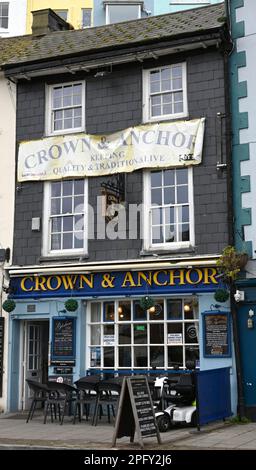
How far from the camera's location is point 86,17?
34.2m

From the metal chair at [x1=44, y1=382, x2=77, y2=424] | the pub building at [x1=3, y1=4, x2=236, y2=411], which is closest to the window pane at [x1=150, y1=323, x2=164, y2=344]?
the pub building at [x1=3, y1=4, x2=236, y2=411]

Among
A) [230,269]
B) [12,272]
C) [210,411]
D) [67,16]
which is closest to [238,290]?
[230,269]

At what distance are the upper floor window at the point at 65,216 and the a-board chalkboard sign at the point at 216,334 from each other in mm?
3716

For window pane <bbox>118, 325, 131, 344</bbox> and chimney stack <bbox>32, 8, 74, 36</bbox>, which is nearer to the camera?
window pane <bbox>118, 325, 131, 344</bbox>

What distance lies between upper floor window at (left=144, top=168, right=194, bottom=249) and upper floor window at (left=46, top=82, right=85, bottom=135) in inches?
101

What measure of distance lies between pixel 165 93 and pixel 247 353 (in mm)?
6406

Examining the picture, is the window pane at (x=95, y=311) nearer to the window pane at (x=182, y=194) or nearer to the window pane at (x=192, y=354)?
the window pane at (x=192, y=354)

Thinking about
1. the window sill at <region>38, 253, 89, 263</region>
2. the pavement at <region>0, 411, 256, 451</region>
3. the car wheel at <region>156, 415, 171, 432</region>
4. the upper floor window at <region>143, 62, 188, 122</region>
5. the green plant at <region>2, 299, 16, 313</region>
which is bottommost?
the pavement at <region>0, 411, 256, 451</region>

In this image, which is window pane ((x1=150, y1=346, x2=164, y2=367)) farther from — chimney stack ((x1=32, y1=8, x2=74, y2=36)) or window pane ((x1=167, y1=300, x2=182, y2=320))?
chimney stack ((x1=32, y1=8, x2=74, y2=36))

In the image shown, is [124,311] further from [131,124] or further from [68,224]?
[131,124]

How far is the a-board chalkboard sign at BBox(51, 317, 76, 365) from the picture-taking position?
1545 cm

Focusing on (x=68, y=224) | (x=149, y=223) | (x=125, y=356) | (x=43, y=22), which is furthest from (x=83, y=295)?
(x=43, y=22)

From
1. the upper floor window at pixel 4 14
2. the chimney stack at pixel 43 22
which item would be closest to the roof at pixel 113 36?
the chimney stack at pixel 43 22

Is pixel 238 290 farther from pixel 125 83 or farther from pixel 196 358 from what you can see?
pixel 125 83
